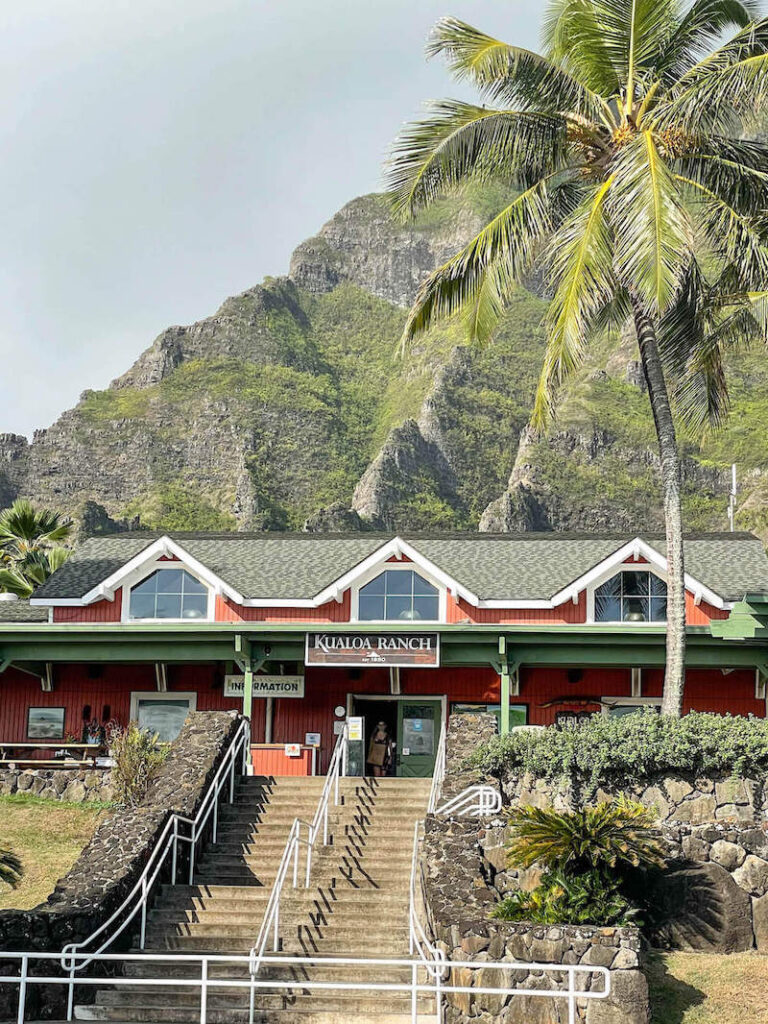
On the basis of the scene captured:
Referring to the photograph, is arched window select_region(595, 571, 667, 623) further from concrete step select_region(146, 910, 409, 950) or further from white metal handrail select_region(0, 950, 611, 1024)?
white metal handrail select_region(0, 950, 611, 1024)

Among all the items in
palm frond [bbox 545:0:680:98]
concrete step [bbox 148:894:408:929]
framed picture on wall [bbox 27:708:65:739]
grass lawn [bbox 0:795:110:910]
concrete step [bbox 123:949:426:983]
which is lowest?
concrete step [bbox 123:949:426:983]

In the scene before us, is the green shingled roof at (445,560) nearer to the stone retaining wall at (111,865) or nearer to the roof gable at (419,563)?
the roof gable at (419,563)

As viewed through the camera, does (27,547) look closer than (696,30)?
No

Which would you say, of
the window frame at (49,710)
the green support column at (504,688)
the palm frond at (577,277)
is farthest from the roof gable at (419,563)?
the palm frond at (577,277)

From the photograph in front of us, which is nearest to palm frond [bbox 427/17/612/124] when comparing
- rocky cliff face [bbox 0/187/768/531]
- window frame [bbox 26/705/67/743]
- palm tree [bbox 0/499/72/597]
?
window frame [bbox 26/705/67/743]

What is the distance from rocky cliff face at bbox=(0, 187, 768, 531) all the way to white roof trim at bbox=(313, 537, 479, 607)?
68.7 m

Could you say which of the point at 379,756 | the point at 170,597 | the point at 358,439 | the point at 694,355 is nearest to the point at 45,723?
the point at 170,597

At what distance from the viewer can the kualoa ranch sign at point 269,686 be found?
990 inches

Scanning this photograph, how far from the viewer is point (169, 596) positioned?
86.2 ft

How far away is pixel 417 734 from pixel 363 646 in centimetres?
317

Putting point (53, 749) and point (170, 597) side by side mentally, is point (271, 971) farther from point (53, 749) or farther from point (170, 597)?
point (170, 597)

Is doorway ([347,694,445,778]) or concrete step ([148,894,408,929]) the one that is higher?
doorway ([347,694,445,778])

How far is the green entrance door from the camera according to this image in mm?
25250

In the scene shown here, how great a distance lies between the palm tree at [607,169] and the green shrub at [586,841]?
4920 millimetres
